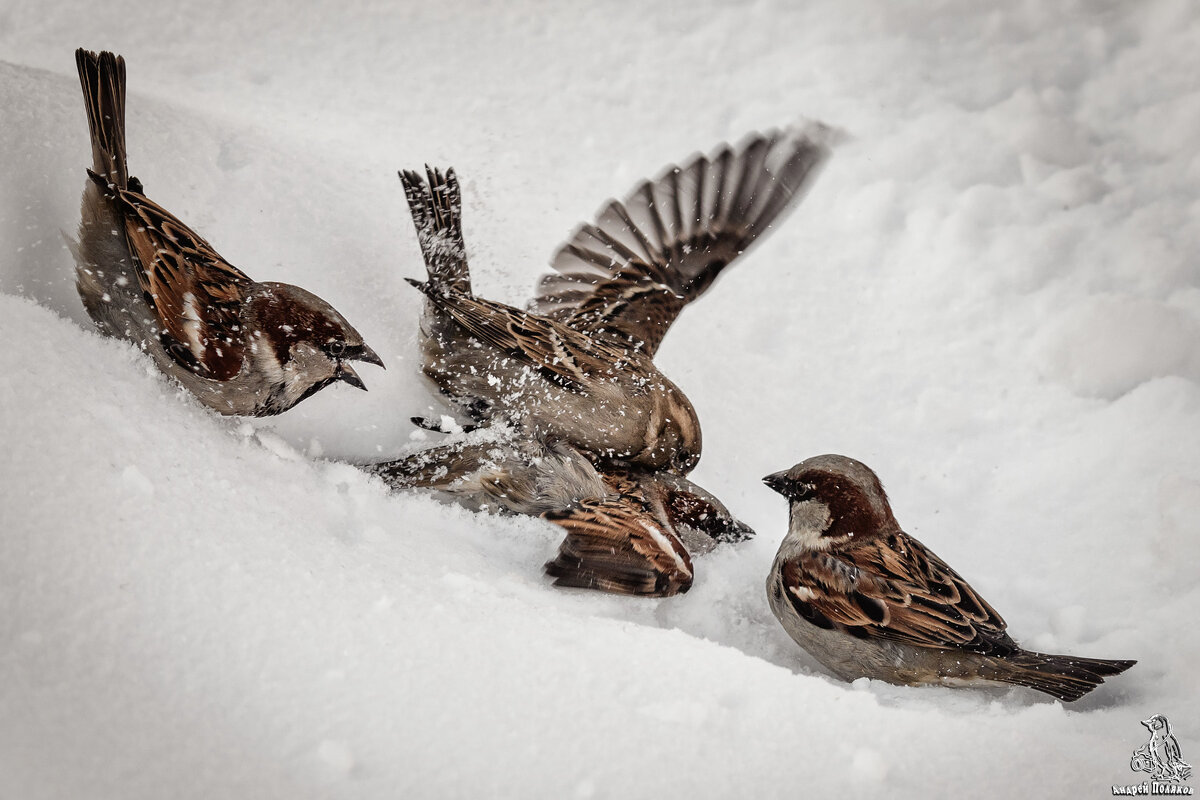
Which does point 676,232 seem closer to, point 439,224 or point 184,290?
point 439,224

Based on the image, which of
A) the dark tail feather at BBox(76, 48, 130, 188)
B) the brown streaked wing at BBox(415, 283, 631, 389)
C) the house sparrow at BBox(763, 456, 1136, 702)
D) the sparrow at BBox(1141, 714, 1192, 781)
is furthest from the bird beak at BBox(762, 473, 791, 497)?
the dark tail feather at BBox(76, 48, 130, 188)

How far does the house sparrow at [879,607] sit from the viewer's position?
2512 millimetres

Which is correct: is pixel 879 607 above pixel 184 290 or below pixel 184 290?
below

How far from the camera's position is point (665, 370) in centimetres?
389

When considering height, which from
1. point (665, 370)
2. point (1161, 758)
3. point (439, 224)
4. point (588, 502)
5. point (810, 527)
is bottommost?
point (1161, 758)

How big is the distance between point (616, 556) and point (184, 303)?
1421 millimetres

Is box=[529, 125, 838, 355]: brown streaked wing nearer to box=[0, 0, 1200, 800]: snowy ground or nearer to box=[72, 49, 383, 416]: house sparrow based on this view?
box=[0, 0, 1200, 800]: snowy ground

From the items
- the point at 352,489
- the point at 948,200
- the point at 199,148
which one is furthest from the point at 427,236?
the point at 948,200

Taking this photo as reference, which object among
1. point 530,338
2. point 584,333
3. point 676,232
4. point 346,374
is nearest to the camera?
point 346,374

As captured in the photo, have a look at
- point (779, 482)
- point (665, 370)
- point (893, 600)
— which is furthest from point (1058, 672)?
point (665, 370)

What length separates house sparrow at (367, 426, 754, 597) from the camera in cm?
265

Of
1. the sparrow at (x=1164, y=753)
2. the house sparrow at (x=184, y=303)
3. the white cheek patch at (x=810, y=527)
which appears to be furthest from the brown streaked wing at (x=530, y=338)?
the sparrow at (x=1164, y=753)

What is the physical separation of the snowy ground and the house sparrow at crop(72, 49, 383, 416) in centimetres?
10

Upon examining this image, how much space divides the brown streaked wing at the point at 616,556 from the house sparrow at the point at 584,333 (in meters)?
0.65
